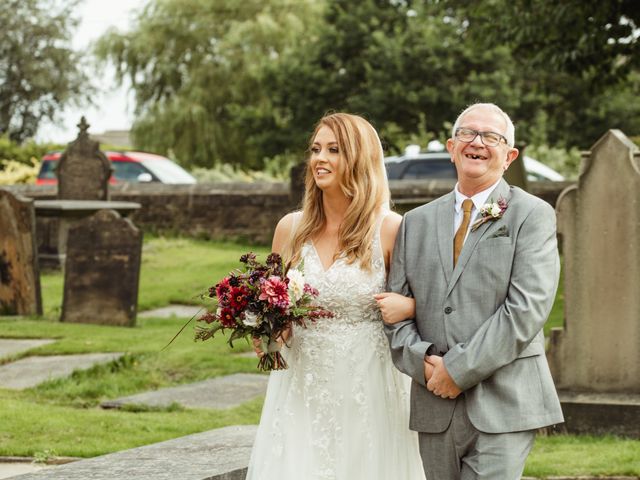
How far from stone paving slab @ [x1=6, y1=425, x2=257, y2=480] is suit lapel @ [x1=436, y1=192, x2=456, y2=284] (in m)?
1.58

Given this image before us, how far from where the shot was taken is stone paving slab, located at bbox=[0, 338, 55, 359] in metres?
9.87

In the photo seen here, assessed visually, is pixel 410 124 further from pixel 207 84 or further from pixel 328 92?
pixel 207 84

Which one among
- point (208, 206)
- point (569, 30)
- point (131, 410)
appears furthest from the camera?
point (208, 206)

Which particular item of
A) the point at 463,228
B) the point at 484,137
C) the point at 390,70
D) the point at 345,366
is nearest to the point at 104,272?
the point at 345,366

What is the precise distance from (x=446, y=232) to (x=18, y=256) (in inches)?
360

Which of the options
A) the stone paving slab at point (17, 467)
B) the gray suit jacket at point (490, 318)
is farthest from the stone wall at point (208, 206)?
the gray suit jacket at point (490, 318)

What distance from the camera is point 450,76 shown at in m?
32.1

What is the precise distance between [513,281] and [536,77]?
30.7 metres

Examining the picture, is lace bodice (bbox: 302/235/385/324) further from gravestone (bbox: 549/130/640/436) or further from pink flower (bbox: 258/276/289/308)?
gravestone (bbox: 549/130/640/436)

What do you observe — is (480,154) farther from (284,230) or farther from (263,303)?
(284,230)

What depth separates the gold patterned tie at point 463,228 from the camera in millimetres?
3873

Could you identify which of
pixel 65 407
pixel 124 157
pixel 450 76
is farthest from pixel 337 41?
pixel 65 407

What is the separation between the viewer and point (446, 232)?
391 cm

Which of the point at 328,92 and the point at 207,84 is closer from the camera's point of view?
the point at 328,92
